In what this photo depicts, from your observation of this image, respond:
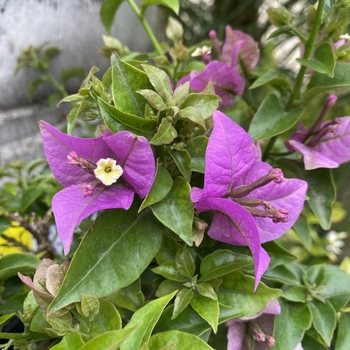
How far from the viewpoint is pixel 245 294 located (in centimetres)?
39

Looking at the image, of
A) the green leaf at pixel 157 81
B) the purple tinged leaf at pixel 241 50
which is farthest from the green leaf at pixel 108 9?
the green leaf at pixel 157 81

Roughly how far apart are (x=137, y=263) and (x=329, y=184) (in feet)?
0.90

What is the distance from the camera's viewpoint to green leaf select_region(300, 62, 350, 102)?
1.37 feet

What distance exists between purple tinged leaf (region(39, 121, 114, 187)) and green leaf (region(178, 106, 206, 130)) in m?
0.08

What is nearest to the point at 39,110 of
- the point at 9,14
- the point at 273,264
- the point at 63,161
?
the point at 9,14

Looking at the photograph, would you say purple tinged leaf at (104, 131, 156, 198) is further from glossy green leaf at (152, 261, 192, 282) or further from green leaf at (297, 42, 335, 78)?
green leaf at (297, 42, 335, 78)

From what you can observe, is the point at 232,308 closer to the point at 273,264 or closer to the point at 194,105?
the point at 273,264

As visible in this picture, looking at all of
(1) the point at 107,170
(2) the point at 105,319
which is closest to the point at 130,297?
(2) the point at 105,319

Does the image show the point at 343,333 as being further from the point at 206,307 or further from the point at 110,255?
the point at 110,255

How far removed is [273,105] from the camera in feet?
1.55

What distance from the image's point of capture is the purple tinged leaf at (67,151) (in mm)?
338

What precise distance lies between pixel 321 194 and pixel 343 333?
185mm

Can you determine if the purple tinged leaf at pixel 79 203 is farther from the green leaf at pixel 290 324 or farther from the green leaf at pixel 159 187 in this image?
the green leaf at pixel 290 324

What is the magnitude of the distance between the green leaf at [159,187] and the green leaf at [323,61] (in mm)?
212
